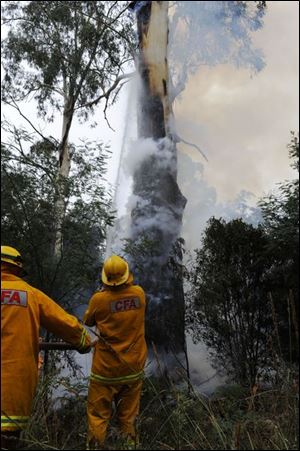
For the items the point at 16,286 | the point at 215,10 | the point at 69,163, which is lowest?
the point at 16,286

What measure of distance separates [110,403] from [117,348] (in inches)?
16.4

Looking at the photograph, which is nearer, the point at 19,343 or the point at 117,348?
the point at 19,343

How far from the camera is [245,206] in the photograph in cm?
1742

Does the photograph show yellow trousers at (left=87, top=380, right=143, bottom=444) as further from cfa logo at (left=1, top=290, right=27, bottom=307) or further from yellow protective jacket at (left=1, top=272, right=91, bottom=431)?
cfa logo at (left=1, top=290, right=27, bottom=307)

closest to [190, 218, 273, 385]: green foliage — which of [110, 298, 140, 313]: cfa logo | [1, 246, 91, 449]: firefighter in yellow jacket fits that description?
[110, 298, 140, 313]: cfa logo

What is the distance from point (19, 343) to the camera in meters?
2.38

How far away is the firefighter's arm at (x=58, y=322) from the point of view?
2.58 metres

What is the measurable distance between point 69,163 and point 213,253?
6.02 metres

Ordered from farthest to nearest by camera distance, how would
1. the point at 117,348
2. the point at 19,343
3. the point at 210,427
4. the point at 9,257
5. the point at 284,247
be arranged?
the point at 284,247 → the point at 117,348 → the point at 210,427 → the point at 9,257 → the point at 19,343

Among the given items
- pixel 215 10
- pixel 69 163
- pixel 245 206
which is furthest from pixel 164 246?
pixel 245 206

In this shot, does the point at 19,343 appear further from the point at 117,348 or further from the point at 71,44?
the point at 71,44

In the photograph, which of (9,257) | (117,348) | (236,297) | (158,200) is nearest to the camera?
(9,257)

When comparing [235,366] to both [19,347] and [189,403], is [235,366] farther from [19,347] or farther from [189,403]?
[19,347]

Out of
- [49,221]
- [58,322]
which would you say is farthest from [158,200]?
[58,322]
